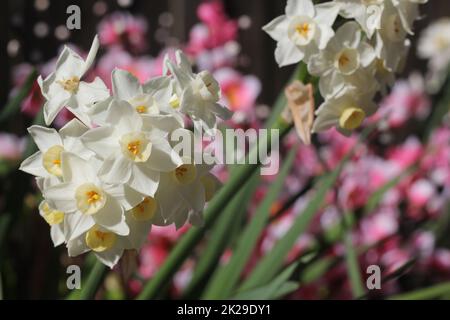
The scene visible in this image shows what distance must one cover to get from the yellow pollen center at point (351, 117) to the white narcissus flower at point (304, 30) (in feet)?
0.17

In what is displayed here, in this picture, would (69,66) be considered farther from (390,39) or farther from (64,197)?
(390,39)

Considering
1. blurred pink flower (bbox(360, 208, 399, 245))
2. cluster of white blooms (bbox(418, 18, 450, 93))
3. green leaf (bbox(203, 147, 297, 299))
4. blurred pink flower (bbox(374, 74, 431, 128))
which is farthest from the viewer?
cluster of white blooms (bbox(418, 18, 450, 93))

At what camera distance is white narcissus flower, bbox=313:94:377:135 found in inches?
20.2

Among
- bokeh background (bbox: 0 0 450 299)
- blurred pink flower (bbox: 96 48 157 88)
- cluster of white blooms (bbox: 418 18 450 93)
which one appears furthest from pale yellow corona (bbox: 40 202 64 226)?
cluster of white blooms (bbox: 418 18 450 93)

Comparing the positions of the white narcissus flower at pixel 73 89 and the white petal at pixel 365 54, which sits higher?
the white petal at pixel 365 54

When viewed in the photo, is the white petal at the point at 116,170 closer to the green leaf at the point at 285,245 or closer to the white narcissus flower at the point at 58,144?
the white narcissus flower at the point at 58,144

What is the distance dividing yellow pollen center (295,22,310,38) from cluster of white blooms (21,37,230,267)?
89 millimetres

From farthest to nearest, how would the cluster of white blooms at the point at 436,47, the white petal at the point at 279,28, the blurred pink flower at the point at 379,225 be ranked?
the cluster of white blooms at the point at 436,47, the blurred pink flower at the point at 379,225, the white petal at the point at 279,28

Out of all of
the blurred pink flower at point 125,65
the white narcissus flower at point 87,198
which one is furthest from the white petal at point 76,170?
the blurred pink flower at point 125,65

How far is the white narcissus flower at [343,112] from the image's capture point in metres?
0.51

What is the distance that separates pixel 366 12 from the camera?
50 cm

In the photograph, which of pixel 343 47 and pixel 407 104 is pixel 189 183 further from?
pixel 407 104

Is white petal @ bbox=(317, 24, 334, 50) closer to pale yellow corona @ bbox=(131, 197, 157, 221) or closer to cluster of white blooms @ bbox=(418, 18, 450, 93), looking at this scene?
pale yellow corona @ bbox=(131, 197, 157, 221)

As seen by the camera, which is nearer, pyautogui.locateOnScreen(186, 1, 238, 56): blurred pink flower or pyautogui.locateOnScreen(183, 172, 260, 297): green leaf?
pyautogui.locateOnScreen(183, 172, 260, 297): green leaf
